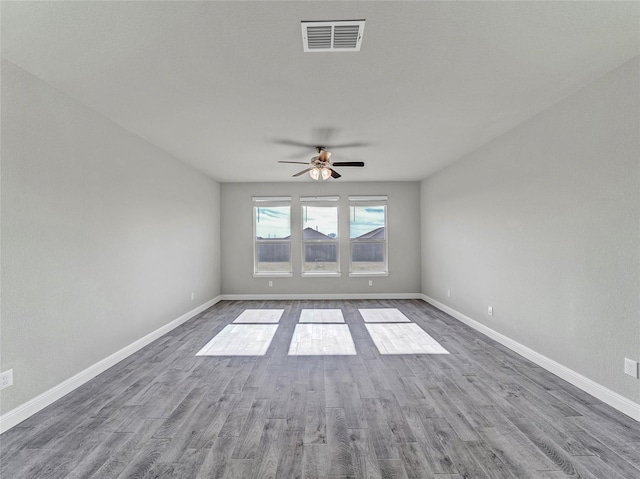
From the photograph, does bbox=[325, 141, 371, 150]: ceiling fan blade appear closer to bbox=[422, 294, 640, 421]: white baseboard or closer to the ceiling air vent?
the ceiling air vent

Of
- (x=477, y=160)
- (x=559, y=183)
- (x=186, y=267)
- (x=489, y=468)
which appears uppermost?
(x=477, y=160)

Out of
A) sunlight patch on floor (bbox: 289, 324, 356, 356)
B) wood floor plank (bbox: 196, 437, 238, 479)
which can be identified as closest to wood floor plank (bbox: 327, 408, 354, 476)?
wood floor plank (bbox: 196, 437, 238, 479)

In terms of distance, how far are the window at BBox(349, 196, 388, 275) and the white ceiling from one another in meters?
3.11

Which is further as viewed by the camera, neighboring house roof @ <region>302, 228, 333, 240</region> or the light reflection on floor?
neighboring house roof @ <region>302, 228, 333, 240</region>

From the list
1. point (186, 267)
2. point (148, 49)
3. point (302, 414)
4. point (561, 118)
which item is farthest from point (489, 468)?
point (186, 267)

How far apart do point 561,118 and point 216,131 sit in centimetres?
360

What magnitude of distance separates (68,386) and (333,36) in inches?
138

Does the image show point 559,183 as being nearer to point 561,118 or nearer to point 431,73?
point 561,118

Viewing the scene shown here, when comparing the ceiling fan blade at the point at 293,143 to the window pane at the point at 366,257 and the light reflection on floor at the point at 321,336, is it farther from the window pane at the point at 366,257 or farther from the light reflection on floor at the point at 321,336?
the window pane at the point at 366,257

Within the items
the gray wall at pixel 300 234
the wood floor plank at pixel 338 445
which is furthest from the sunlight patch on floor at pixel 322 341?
the gray wall at pixel 300 234

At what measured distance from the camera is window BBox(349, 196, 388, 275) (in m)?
6.59

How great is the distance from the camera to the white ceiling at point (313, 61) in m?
1.68

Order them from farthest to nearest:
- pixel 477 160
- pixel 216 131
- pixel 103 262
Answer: pixel 477 160 → pixel 216 131 → pixel 103 262

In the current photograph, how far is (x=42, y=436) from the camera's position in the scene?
1979 millimetres
